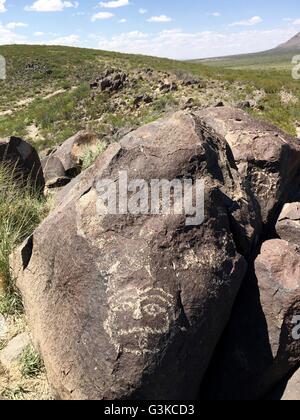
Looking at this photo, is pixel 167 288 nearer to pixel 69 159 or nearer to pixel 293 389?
pixel 293 389

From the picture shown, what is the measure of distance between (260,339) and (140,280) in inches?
50.6

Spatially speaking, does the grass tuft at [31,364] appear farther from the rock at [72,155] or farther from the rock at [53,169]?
the rock at [72,155]

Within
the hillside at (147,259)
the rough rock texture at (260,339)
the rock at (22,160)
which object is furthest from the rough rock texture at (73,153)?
the rough rock texture at (260,339)

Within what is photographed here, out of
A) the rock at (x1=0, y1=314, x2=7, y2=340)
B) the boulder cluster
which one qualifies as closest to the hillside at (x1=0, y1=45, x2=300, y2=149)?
the rock at (x1=0, y1=314, x2=7, y2=340)

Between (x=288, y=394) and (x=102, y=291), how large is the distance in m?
1.83

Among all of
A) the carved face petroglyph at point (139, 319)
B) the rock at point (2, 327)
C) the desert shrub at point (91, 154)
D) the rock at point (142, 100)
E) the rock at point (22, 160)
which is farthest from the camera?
the rock at point (142, 100)

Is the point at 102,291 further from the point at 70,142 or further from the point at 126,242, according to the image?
the point at 70,142

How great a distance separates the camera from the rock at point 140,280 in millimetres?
3285

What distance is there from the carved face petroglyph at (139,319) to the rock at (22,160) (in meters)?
4.97

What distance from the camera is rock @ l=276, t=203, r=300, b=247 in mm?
4793

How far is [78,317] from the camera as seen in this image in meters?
3.53

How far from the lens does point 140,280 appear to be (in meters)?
3.42

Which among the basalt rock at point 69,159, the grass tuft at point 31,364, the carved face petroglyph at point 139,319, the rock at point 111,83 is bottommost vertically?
the grass tuft at point 31,364

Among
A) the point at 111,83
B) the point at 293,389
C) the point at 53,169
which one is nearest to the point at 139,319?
the point at 293,389
